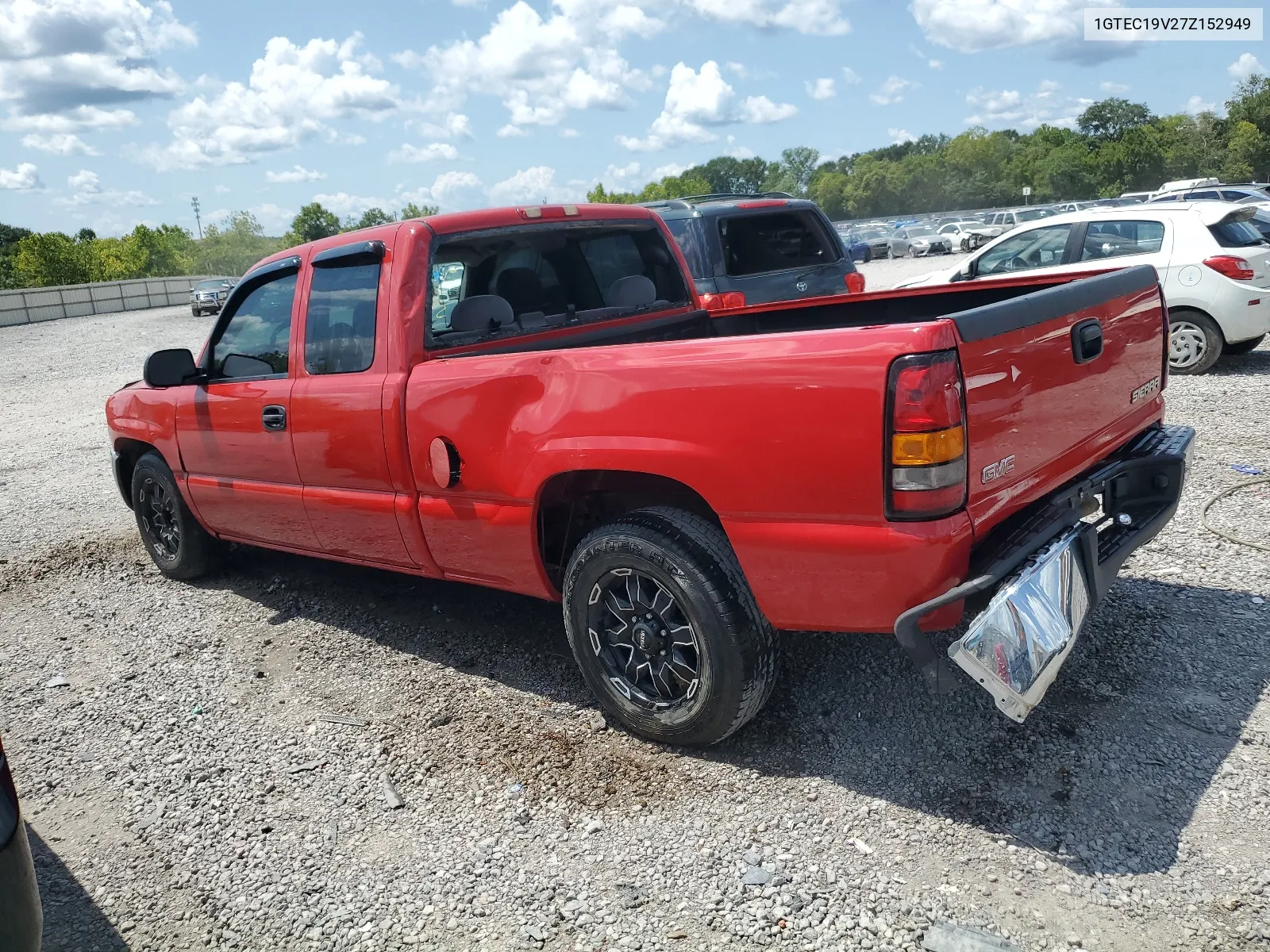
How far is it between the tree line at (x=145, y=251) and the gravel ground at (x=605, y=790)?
133ft

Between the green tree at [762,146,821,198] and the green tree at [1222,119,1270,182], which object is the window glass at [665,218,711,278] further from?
the green tree at [762,146,821,198]

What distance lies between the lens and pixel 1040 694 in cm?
275

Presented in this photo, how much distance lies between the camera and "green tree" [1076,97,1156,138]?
114 metres

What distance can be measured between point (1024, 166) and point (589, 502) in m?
117

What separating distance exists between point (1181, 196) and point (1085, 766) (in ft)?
102

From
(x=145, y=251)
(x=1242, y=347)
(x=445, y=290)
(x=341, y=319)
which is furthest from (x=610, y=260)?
(x=145, y=251)

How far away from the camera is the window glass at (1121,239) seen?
9.22 metres

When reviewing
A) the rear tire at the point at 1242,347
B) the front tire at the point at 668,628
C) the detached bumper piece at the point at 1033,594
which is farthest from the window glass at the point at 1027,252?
the front tire at the point at 668,628

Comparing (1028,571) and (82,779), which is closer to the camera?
(1028,571)

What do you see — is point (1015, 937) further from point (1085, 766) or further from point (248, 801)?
point (248, 801)

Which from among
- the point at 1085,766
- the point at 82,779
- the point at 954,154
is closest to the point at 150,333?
the point at 82,779

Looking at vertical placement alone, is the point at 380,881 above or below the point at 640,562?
below

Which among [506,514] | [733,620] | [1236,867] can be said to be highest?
[506,514]

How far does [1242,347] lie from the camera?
9.30 meters
